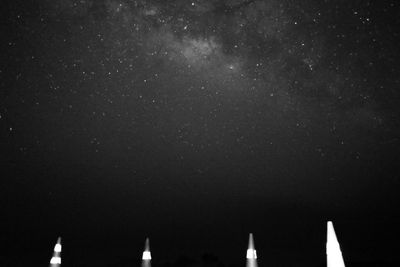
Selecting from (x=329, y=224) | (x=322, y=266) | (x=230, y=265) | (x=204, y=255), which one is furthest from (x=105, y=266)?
(x=329, y=224)

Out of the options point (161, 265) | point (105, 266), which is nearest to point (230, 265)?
point (161, 265)

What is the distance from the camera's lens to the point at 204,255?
41.7 m

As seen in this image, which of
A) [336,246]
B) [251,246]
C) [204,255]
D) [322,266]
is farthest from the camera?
[322,266]

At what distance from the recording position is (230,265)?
127ft

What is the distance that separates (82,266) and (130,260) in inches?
970

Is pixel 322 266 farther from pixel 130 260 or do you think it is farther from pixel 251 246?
pixel 251 246

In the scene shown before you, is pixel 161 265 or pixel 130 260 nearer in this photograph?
pixel 161 265

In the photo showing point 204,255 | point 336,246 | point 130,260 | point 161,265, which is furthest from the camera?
point 130,260

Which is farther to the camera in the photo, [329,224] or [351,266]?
[351,266]

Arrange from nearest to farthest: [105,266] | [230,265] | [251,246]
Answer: [251,246] < [230,265] < [105,266]

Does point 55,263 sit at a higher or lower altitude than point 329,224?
lower

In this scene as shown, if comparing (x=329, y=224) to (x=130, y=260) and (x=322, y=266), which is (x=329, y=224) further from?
(x=130, y=260)

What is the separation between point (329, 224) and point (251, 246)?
3860mm

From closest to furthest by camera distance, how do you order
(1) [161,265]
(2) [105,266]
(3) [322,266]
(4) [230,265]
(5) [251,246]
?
(5) [251,246] → (4) [230,265] → (1) [161,265] → (2) [105,266] → (3) [322,266]
